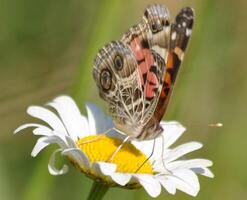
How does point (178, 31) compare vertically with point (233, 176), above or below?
above

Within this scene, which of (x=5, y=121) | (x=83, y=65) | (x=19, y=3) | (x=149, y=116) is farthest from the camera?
(x=19, y=3)

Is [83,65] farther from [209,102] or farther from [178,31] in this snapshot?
[209,102]

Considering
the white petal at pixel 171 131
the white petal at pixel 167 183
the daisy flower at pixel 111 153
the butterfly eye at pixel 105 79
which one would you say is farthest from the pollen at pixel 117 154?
the white petal at pixel 171 131

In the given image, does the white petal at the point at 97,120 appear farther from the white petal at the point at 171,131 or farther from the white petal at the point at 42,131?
the white petal at the point at 42,131

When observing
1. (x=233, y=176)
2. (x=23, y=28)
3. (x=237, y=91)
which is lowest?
(x=233, y=176)

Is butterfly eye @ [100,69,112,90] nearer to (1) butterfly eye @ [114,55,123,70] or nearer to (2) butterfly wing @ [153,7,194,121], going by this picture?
(1) butterfly eye @ [114,55,123,70]

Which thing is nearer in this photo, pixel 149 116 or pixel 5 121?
pixel 149 116

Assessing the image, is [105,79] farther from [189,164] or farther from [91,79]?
[189,164]

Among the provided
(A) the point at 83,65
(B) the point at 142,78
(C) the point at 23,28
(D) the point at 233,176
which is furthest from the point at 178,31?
(C) the point at 23,28
